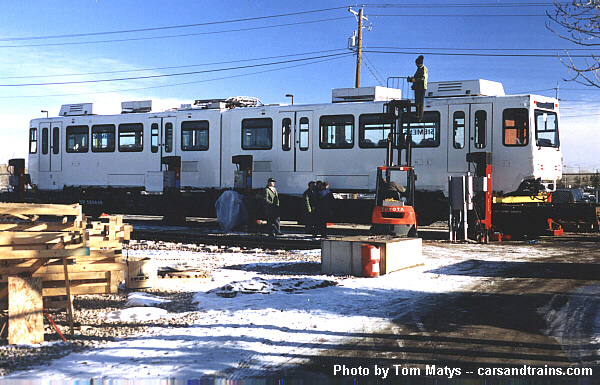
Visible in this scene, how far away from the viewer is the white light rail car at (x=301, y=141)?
16.9 m

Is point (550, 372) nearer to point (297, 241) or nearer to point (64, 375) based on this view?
point (64, 375)

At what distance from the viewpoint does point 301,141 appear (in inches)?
758

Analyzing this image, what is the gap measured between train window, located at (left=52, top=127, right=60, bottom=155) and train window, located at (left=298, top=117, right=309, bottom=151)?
10.6 m

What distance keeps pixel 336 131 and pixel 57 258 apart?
1246 centimetres

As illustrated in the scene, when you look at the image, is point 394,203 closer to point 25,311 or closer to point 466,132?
point 466,132

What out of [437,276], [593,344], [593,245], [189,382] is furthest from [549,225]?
[189,382]

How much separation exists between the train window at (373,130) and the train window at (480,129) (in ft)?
8.30

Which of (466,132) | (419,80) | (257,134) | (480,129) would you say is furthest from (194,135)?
(480,129)

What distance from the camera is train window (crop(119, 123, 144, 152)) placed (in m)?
21.9

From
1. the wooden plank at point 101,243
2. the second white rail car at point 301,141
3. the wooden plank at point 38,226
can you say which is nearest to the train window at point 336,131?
the second white rail car at point 301,141

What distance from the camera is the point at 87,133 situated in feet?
75.2

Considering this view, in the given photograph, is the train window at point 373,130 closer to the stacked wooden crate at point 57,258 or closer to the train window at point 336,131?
the train window at point 336,131

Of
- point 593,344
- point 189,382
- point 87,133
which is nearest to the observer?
point 189,382

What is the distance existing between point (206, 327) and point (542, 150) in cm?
1279
